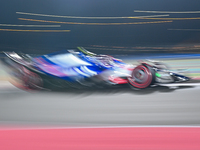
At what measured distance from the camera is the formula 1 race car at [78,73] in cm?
428

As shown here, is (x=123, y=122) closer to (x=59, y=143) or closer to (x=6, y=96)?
(x=59, y=143)

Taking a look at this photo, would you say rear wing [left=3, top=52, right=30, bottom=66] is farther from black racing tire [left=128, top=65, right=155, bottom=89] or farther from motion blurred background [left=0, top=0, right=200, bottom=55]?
motion blurred background [left=0, top=0, right=200, bottom=55]

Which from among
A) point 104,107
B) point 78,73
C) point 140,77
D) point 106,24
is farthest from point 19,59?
point 106,24

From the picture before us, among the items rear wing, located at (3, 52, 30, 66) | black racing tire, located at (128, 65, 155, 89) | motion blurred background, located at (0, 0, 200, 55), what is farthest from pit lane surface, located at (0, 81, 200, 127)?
motion blurred background, located at (0, 0, 200, 55)

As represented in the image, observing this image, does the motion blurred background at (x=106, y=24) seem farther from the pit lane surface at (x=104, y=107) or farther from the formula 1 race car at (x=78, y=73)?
the pit lane surface at (x=104, y=107)

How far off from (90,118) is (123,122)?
1.41ft

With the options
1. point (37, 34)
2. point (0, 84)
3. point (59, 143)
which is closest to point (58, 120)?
point (59, 143)

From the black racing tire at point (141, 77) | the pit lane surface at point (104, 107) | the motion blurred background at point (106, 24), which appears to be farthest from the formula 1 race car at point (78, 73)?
the motion blurred background at point (106, 24)

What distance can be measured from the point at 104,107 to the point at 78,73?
1196 mm

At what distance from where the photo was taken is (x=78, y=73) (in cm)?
427

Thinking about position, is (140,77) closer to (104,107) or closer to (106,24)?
(104,107)

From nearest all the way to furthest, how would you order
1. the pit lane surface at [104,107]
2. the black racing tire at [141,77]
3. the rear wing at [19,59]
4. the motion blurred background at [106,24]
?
the pit lane surface at [104,107]
the black racing tire at [141,77]
the rear wing at [19,59]
the motion blurred background at [106,24]

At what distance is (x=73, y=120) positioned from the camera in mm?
2777

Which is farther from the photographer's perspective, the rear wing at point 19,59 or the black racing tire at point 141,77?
the rear wing at point 19,59
